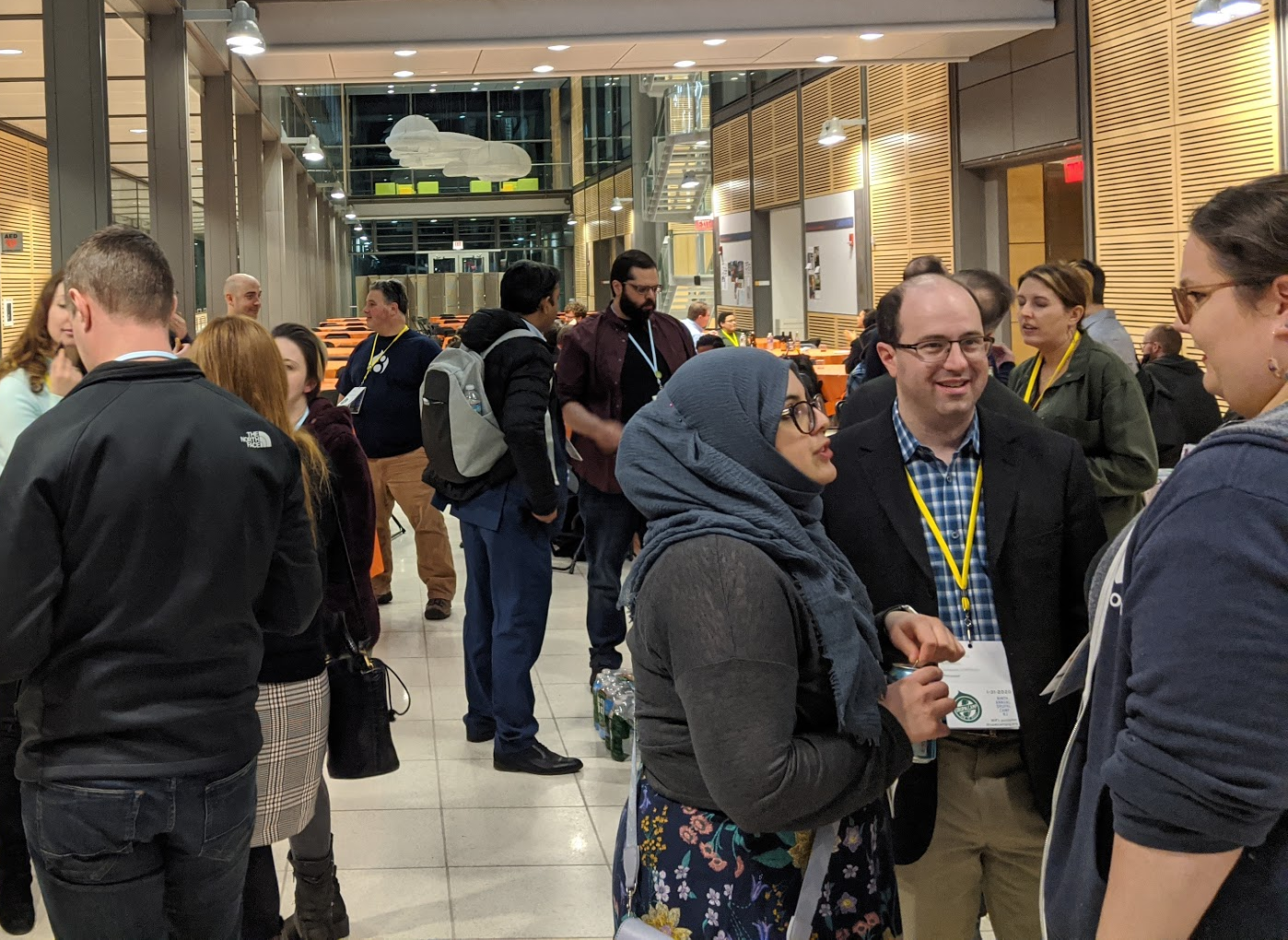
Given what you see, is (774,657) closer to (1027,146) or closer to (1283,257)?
(1283,257)

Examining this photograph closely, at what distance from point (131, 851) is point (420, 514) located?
5304 millimetres

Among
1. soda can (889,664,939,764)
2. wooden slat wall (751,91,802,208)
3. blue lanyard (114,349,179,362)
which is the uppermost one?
wooden slat wall (751,91,802,208)

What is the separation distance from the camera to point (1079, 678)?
170cm

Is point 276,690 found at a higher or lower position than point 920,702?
lower

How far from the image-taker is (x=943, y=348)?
253cm

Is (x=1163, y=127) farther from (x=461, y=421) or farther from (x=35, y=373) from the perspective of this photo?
(x=35, y=373)

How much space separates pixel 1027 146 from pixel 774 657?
11402mm

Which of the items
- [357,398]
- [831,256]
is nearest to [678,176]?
[831,256]

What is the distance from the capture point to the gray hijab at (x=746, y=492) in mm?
1823

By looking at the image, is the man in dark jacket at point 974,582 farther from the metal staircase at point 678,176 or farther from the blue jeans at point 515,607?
the metal staircase at point 678,176

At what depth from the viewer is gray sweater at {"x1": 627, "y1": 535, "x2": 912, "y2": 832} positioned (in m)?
1.73

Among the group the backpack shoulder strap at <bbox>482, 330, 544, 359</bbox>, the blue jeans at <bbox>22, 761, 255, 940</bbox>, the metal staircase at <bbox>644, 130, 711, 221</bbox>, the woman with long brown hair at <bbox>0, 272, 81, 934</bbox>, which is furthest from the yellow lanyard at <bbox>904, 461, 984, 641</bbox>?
the metal staircase at <bbox>644, 130, 711, 221</bbox>

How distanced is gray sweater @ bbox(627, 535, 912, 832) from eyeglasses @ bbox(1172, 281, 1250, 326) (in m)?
0.61

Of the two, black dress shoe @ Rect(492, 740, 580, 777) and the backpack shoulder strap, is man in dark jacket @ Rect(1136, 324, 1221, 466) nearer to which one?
the backpack shoulder strap
